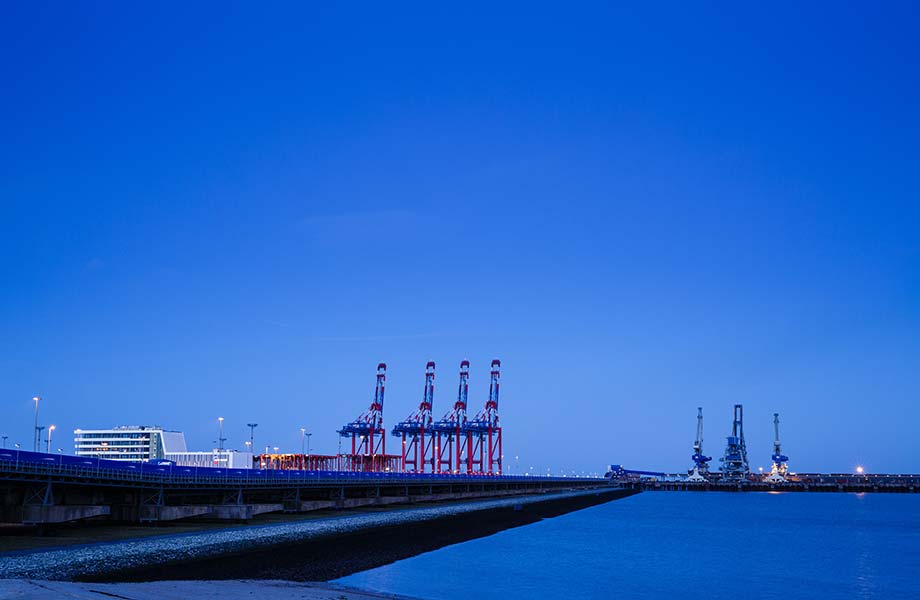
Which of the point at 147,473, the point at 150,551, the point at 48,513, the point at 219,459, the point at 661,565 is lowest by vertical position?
the point at 661,565

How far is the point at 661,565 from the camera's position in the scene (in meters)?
57.5

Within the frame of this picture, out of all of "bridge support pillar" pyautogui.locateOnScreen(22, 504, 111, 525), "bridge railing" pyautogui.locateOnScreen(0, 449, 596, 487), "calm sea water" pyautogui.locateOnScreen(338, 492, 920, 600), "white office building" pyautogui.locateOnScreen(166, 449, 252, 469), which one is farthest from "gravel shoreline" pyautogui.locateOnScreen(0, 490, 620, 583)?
"white office building" pyautogui.locateOnScreen(166, 449, 252, 469)

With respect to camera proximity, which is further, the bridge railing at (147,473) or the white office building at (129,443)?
the white office building at (129,443)

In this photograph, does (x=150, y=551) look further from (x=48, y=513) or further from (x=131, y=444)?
(x=131, y=444)

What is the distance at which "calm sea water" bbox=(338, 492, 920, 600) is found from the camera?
145 feet

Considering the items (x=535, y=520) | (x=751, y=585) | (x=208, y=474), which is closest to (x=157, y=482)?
(x=208, y=474)

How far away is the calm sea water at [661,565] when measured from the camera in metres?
44.1

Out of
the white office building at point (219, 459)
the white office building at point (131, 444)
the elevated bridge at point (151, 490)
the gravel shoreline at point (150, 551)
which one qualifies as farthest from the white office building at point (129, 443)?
the gravel shoreline at point (150, 551)

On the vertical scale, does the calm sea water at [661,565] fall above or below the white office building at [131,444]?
below

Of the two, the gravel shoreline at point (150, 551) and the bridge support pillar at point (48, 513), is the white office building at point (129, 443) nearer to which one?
the gravel shoreline at point (150, 551)

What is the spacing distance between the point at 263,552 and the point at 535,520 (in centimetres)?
6074

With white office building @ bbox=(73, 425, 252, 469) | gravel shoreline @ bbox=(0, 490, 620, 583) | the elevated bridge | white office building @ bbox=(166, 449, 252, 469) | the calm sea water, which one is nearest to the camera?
gravel shoreline @ bbox=(0, 490, 620, 583)

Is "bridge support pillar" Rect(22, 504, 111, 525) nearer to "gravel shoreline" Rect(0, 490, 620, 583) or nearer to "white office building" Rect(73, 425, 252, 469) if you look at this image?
"gravel shoreline" Rect(0, 490, 620, 583)

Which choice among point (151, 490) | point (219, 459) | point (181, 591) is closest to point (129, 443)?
point (219, 459)
